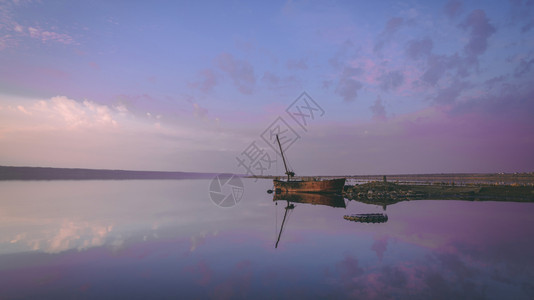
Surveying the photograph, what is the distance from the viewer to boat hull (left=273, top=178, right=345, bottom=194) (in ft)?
217

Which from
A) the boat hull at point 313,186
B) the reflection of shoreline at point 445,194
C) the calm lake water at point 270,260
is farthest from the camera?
the boat hull at point 313,186

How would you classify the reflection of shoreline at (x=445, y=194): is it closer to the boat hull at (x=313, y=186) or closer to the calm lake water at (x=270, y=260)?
the boat hull at (x=313, y=186)

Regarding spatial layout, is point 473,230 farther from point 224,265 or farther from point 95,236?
point 95,236

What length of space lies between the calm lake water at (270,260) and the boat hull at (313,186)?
35.0m

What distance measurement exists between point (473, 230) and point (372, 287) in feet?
63.8

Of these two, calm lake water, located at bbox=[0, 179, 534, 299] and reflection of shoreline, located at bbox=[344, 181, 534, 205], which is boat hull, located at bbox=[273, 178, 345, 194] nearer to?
reflection of shoreline, located at bbox=[344, 181, 534, 205]

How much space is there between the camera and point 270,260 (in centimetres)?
1786

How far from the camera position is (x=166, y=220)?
3384 centimetres

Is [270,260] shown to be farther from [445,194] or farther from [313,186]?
[445,194]

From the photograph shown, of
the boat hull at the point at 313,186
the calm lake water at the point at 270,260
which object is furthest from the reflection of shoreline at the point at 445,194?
the calm lake water at the point at 270,260

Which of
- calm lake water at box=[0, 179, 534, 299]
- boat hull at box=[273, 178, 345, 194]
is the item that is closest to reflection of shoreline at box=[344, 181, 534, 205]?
boat hull at box=[273, 178, 345, 194]

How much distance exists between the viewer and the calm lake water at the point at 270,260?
12969mm

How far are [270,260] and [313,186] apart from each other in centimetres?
5347

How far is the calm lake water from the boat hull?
34986 mm
